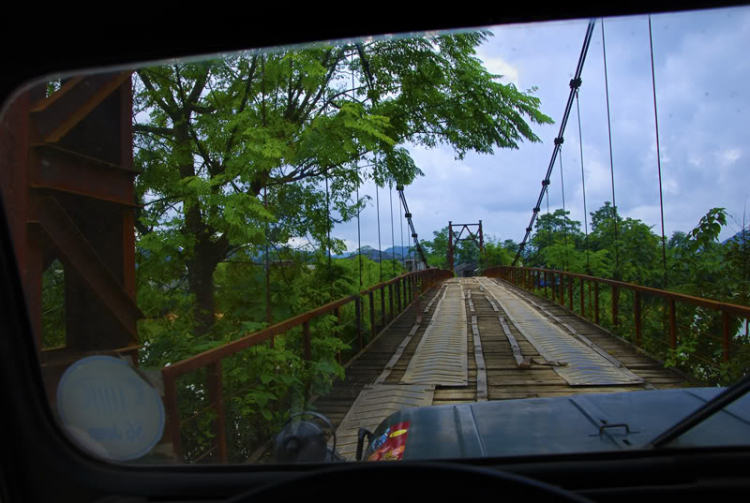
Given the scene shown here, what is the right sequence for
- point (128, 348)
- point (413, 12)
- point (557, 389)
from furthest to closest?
point (557, 389), point (128, 348), point (413, 12)

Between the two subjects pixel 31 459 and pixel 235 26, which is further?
pixel 31 459

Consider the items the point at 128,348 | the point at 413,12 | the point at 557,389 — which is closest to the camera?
the point at 413,12

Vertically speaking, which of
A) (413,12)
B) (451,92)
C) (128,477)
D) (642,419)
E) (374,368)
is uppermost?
(451,92)

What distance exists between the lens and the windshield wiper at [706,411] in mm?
1177

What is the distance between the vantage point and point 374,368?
18.1ft

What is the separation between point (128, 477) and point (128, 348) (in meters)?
1.54

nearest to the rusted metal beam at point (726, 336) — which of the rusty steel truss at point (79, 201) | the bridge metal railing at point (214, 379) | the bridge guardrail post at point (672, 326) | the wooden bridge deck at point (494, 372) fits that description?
the wooden bridge deck at point (494, 372)

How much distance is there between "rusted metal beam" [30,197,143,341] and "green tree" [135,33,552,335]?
3.40ft

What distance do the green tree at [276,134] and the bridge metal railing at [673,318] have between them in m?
1.78

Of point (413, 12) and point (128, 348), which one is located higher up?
point (413, 12)

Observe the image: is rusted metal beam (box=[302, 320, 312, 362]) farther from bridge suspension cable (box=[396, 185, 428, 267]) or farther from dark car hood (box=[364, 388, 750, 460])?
bridge suspension cable (box=[396, 185, 428, 267])

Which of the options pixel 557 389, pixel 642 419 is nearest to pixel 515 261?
pixel 557 389

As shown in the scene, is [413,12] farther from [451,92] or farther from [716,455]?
[451,92]

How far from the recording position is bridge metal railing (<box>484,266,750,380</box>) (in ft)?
9.05
